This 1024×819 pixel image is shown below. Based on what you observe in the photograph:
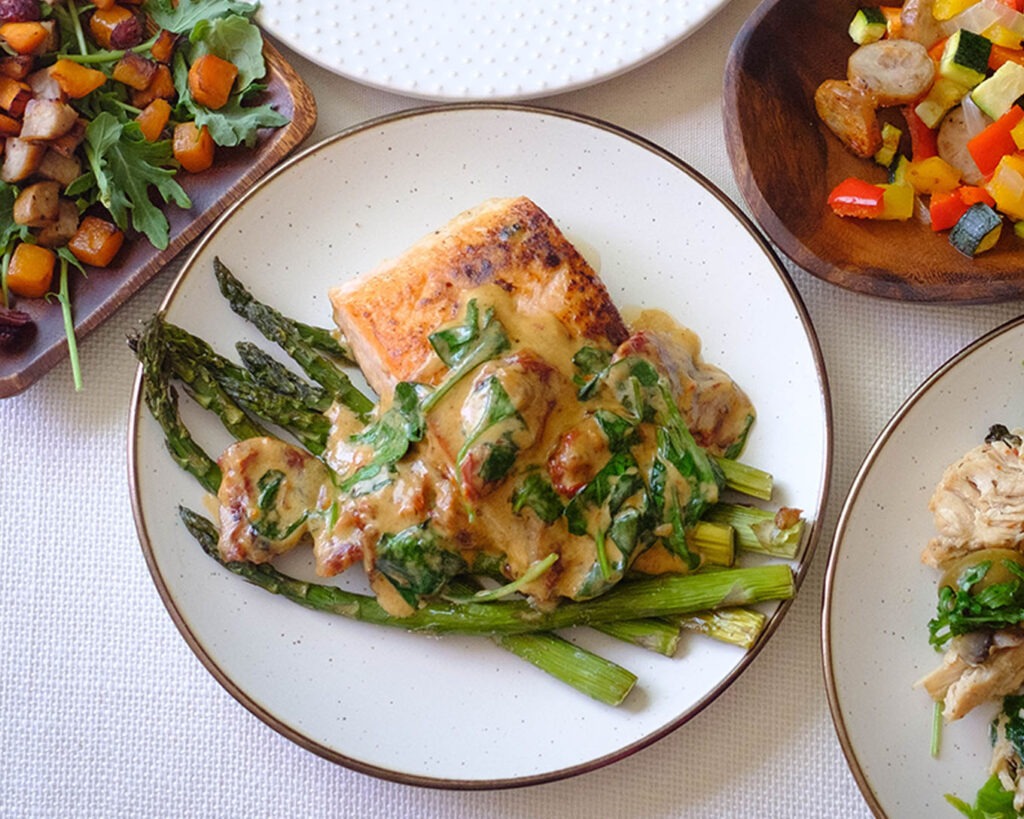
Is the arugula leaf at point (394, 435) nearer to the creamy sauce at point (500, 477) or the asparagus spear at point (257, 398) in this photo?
the creamy sauce at point (500, 477)

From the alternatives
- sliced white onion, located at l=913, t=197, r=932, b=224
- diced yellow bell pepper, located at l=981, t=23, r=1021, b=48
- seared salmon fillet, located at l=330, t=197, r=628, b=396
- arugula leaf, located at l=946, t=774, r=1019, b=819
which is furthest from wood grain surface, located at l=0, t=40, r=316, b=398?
arugula leaf, located at l=946, t=774, r=1019, b=819

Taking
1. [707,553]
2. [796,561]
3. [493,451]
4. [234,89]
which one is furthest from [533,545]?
[234,89]

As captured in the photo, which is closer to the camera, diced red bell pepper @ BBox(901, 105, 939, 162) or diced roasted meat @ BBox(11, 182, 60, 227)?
diced roasted meat @ BBox(11, 182, 60, 227)

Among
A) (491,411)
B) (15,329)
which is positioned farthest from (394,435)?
(15,329)

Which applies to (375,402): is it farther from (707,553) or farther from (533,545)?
(707,553)

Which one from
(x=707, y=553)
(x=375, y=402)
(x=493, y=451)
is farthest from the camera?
(x=375, y=402)

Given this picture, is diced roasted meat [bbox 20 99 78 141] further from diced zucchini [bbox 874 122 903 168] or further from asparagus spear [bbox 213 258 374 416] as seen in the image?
diced zucchini [bbox 874 122 903 168]

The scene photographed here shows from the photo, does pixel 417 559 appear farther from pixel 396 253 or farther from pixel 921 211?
pixel 921 211
